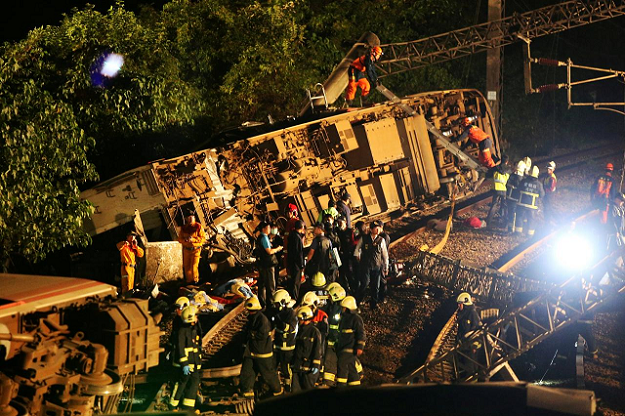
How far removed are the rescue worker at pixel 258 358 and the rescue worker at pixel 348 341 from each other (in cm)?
94

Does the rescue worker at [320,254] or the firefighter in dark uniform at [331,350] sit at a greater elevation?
the rescue worker at [320,254]

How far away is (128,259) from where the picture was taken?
616 inches

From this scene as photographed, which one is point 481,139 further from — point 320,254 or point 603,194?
point 320,254

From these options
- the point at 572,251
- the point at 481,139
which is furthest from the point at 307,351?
the point at 481,139

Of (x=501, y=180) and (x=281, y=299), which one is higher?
(x=501, y=180)

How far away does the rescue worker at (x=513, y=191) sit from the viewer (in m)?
18.9

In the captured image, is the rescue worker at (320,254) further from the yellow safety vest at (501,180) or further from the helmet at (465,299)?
the yellow safety vest at (501,180)

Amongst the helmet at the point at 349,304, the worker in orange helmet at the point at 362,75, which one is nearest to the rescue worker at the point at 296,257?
the helmet at the point at 349,304

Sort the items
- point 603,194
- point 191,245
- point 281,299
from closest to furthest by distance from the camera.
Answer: point 281,299
point 191,245
point 603,194

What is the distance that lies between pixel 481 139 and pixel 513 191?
2.89 m

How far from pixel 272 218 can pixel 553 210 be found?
24.7 ft

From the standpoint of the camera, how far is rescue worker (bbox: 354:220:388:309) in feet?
48.5

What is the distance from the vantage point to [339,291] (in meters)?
11.9

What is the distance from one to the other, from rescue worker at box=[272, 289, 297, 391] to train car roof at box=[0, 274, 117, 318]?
237 centimetres
